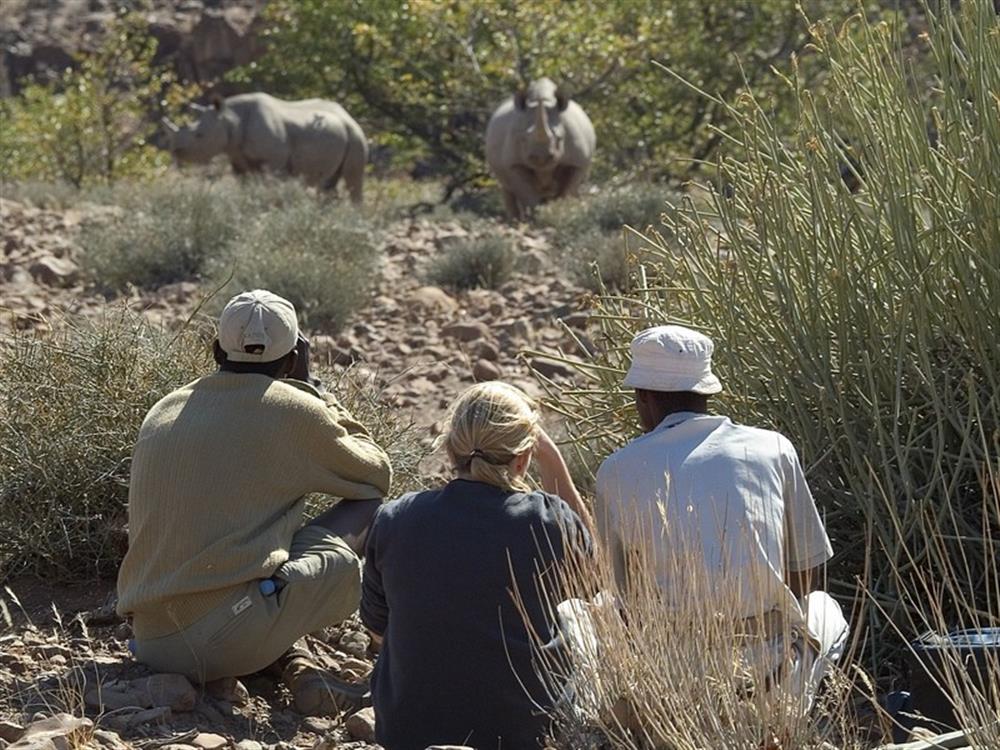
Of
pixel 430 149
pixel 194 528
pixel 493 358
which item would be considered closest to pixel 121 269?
pixel 493 358

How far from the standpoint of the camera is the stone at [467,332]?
8.98m

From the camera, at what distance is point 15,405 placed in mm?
5398

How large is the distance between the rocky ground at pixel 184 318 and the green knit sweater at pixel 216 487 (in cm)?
23

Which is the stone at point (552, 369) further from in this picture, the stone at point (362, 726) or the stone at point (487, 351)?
the stone at point (362, 726)

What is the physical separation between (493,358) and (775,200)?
Answer: 3.85m

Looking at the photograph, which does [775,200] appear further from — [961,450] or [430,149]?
[430,149]

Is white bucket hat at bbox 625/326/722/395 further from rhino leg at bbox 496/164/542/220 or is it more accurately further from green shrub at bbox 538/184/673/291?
rhino leg at bbox 496/164/542/220

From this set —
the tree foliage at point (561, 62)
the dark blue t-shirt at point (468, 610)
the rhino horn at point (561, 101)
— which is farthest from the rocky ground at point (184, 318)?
the tree foliage at point (561, 62)

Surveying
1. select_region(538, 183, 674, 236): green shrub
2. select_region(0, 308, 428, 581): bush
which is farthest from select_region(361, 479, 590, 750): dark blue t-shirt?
select_region(538, 183, 674, 236): green shrub

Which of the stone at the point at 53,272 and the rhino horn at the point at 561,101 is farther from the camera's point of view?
the rhino horn at the point at 561,101

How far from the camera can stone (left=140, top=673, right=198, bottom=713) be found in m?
4.24

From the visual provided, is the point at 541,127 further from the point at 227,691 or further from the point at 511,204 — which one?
the point at 227,691

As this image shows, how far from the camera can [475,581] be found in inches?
149

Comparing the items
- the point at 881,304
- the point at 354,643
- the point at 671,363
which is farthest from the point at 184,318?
the point at 671,363
